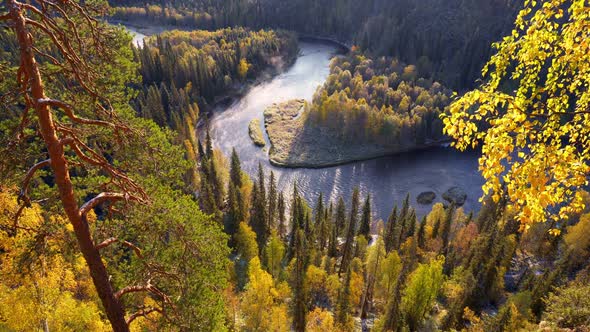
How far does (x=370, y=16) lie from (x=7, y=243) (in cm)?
18684

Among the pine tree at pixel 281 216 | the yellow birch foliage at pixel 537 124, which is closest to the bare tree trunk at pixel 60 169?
the yellow birch foliage at pixel 537 124

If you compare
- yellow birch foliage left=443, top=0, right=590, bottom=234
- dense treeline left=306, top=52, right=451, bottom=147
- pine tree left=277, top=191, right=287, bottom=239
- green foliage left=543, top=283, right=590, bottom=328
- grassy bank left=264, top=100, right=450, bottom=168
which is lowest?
pine tree left=277, top=191, right=287, bottom=239

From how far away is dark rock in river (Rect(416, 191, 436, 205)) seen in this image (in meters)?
71.8

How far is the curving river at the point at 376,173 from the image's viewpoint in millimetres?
74125

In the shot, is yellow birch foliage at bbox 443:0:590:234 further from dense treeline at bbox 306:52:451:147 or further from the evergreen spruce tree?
dense treeline at bbox 306:52:451:147

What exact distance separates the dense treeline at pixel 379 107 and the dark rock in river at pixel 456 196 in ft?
71.8

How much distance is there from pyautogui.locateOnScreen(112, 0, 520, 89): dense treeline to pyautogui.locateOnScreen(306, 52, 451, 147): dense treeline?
84.4ft

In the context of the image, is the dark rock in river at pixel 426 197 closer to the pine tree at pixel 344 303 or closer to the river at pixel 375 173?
the river at pixel 375 173

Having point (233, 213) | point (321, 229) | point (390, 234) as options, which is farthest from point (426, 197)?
point (233, 213)

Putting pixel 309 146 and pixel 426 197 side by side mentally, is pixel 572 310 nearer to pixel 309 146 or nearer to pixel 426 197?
pixel 426 197

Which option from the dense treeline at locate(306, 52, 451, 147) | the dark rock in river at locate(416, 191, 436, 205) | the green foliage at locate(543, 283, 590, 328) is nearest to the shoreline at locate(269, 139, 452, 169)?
the dense treeline at locate(306, 52, 451, 147)

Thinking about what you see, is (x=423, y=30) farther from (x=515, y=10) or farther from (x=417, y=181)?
(x=417, y=181)

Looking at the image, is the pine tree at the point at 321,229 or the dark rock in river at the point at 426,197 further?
the dark rock in river at the point at 426,197

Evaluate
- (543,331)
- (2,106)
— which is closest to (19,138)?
(2,106)
